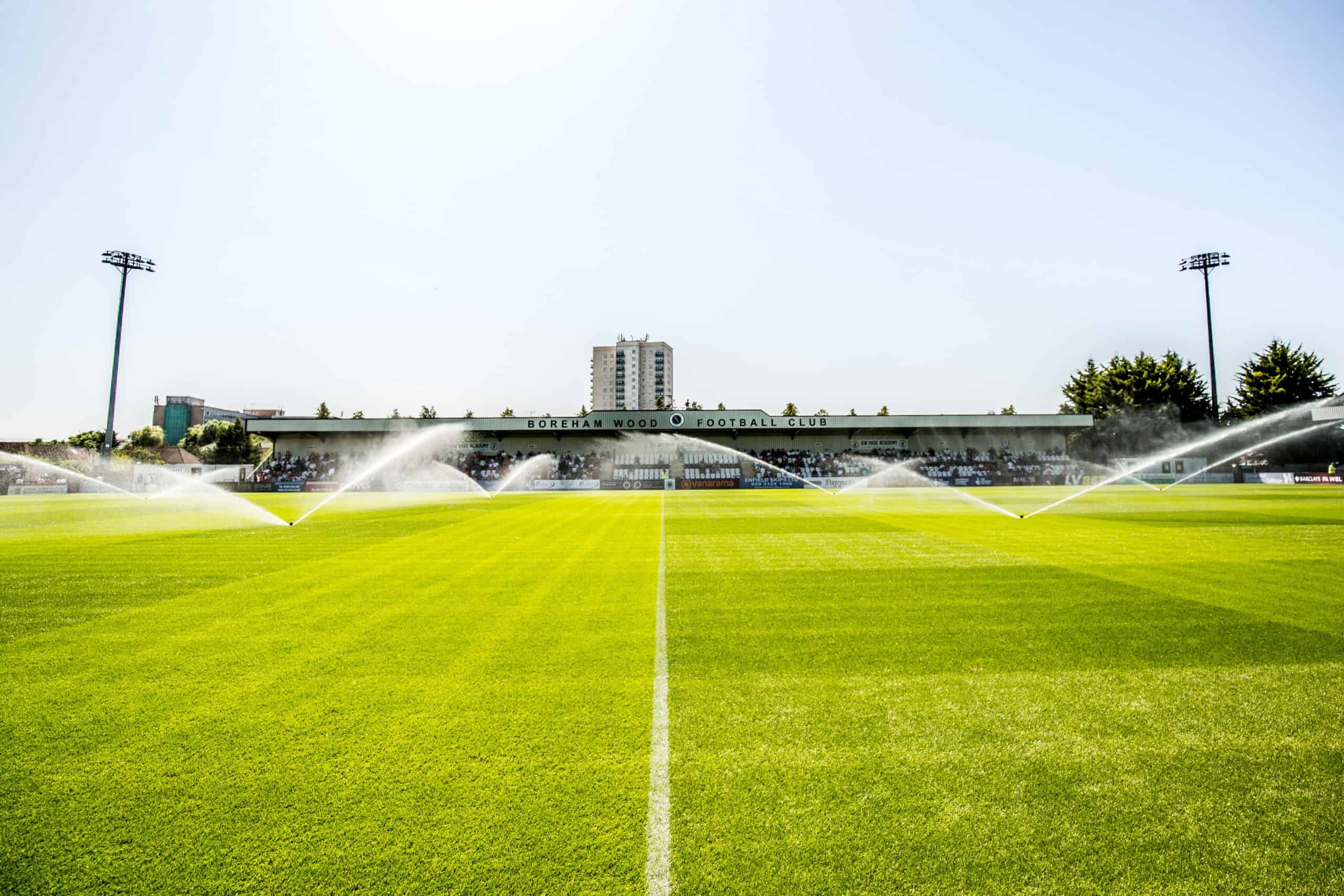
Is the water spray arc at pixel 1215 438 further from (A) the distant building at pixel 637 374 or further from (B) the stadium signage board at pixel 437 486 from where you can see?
(A) the distant building at pixel 637 374

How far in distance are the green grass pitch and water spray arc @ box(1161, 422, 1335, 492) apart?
154 feet

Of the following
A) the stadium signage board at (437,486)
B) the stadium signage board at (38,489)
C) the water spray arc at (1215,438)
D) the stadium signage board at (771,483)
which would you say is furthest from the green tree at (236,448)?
the water spray arc at (1215,438)

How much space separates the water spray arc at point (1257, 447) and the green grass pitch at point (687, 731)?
47.0 meters

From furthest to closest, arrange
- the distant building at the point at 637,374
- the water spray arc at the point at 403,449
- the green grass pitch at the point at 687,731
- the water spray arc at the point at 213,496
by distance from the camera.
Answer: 1. the distant building at the point at 637,374
2. the water spray arc at the point at 403,449
3. the water spray arc at the point at 213,496
4. the green grass pitch at the point at 687,731

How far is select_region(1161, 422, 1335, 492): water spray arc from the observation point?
45.8 meters

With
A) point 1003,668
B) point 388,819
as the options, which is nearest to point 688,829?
point 388,819

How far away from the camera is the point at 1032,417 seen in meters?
52.2

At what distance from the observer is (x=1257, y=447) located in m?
50.8

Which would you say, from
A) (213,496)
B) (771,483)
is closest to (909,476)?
(771,483)

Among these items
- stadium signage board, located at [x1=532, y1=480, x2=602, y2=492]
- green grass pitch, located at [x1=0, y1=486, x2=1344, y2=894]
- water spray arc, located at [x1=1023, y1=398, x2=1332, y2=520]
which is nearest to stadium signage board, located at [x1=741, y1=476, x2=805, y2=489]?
stadium signage board, located at [x1=532, y1=480, x2=602, y2=492]

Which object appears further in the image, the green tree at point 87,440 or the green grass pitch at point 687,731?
the green tree at point 87,440

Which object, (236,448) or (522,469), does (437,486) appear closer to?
(522,469)

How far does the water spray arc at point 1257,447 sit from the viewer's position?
150 ft

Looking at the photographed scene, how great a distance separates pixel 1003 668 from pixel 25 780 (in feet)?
20.7
